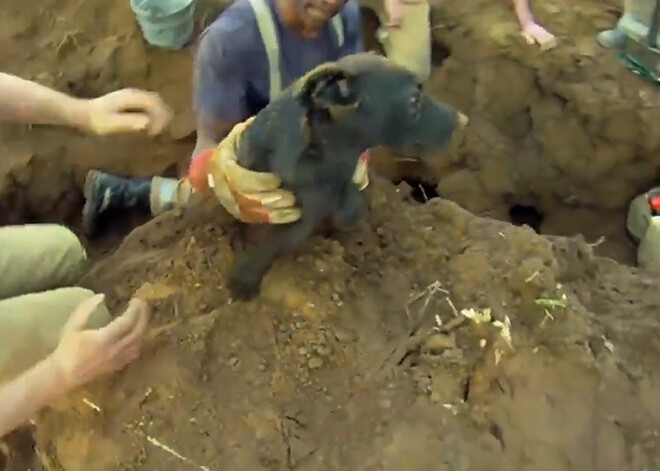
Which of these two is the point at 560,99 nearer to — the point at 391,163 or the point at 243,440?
the point at 391,163

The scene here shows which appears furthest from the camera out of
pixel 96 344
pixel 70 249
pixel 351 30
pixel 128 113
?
pixel 70 249

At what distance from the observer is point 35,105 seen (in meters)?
1.75

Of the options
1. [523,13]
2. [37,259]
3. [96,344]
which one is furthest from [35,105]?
[523,13]

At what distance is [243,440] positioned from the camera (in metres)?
1.52

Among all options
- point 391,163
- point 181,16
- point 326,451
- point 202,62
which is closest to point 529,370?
point 326,451

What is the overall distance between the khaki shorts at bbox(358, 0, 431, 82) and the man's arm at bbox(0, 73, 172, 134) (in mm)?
884

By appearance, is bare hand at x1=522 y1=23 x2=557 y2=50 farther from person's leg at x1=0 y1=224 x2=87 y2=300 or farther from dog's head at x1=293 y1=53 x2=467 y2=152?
person's leg at x1=0 y1=224 x2=87 y2=300

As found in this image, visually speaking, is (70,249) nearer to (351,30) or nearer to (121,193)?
(121,193)

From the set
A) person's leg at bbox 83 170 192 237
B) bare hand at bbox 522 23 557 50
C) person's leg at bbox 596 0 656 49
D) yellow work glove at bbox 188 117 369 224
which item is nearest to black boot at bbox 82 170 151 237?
person's leg at bbox 83 170 192 237

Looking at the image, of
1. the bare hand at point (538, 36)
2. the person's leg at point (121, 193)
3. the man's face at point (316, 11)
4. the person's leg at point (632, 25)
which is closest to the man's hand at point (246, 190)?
the man's face at point (316, 11)

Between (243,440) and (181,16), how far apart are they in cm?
145

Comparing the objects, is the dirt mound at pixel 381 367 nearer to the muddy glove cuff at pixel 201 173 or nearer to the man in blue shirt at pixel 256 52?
the muddy glove cuff at pixel 201 173

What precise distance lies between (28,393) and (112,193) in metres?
0.99

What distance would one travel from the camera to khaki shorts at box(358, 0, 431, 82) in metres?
2.37
